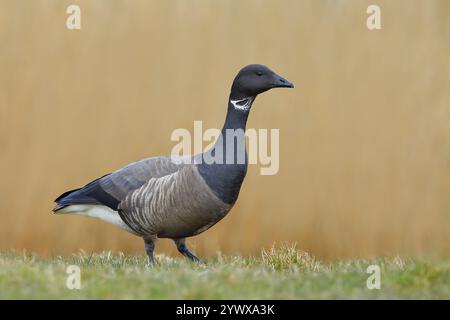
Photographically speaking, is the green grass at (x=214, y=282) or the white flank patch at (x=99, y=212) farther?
the white flank patch at (x=99, y=212)

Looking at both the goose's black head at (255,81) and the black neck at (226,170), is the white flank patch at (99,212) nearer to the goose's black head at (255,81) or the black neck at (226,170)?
the black neck at (226,170)

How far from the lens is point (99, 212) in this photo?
277 inches

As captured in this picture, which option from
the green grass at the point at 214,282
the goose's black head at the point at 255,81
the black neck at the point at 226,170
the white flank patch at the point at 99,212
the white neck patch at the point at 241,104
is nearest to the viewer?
the green grass at the point at 214,282

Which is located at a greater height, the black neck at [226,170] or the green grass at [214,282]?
the black neck at [226,170]

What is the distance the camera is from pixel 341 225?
7801mm

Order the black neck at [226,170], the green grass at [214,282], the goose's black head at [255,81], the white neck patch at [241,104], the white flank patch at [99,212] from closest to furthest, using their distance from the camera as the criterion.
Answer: the green grass at [214,282] < the black neck at [226,170] < the goose's black head at [255,81] < the white neck patch at [241,104] < the white flank patch at [99,212]

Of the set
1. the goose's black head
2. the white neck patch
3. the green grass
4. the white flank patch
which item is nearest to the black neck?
the white neck patch

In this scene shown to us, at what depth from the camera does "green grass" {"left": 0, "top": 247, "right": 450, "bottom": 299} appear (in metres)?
4.96

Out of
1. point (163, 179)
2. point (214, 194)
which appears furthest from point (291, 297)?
point (163, 179)

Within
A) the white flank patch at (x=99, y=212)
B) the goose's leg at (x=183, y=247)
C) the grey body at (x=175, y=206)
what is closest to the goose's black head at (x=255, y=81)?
the grey body at (x=175, y=206)

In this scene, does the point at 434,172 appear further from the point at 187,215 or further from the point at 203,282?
the point at 203,282

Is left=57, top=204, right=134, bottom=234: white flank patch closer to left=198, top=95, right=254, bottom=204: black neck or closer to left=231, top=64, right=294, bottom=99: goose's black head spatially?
left=198, top=95, right=254, bottom=204: black neck

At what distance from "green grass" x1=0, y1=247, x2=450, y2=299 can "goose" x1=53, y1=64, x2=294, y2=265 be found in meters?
0.57

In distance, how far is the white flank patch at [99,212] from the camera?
6.91 m
